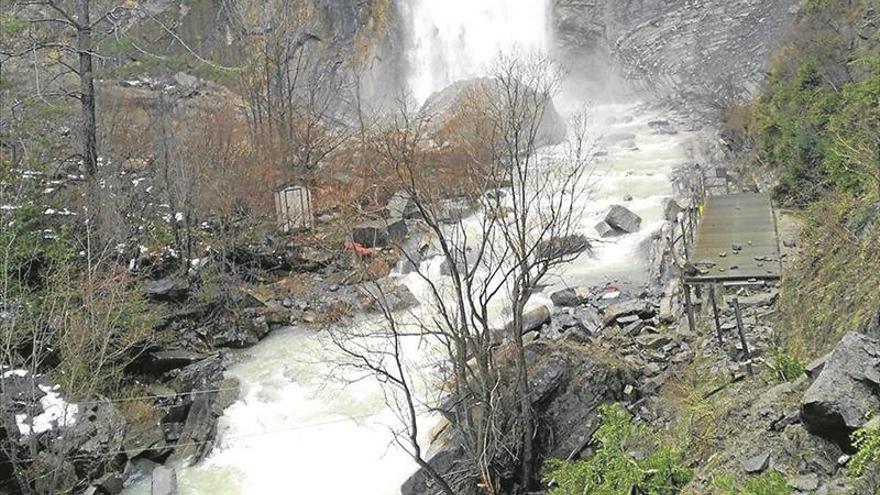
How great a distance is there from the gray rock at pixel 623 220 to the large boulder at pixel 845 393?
526 inches

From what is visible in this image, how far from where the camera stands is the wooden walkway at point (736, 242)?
9906 mm

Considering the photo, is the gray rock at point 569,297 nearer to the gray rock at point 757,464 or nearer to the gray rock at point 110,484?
the gray rock at point 757,464

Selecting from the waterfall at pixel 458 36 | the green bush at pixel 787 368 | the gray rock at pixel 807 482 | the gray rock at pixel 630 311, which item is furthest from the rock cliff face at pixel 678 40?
the gray rock at pixel 807 482

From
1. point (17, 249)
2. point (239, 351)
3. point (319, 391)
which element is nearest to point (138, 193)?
point (17, 249)

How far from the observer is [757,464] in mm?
6270

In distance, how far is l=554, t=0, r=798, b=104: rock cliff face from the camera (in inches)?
1399

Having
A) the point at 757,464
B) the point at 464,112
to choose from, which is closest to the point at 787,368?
the point at 757,464

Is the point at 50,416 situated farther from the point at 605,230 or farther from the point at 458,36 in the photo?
the point at 458,36

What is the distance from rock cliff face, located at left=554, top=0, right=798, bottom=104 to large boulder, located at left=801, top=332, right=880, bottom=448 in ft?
96.1

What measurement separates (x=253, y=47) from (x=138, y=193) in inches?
431

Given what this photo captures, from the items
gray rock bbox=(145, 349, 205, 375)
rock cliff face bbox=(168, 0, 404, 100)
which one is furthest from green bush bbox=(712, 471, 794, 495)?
rock cliff face bbox=(168, 0, 404, 100)

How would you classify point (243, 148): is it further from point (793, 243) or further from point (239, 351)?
point (793, 243)

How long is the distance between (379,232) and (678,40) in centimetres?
2837

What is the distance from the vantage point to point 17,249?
13508 mm
